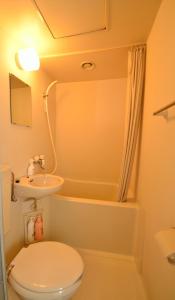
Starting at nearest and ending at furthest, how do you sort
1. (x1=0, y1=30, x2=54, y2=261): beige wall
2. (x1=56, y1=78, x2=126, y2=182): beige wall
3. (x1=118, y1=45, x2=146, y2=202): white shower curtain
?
(x1=0, y1=30, x2=54, y2=261): beige wall
(x1=118, y1=45, x2=146, y2=202): white shower curtain
(x1=56, y1=78, x2=126, y2=182): beige wall

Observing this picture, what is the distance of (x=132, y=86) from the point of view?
1519 mm

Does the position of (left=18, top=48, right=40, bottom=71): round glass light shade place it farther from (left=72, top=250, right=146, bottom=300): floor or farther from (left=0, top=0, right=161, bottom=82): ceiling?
(left=72, top=250, right=146, bottom=300): floor

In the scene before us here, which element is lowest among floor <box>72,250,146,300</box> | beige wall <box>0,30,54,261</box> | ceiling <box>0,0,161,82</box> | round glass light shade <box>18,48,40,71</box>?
floor <box>72,250,146,300</box>

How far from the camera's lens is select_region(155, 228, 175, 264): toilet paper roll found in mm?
544

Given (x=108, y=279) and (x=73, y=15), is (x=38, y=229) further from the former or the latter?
(x=73, y=15)

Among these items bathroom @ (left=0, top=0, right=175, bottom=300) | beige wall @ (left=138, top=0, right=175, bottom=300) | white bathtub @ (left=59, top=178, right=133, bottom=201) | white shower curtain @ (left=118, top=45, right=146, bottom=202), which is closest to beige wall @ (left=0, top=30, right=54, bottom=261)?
bathroom @ (left=0, top=0, right=175, bottom=300)

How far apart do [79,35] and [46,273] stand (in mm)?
1865

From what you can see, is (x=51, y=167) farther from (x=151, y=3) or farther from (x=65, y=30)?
(x=151, y=3)

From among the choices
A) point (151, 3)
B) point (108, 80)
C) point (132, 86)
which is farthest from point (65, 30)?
point (108, 80)

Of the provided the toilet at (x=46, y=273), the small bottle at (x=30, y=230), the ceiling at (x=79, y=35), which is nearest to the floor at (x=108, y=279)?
the toilet at (x=46, y=273)

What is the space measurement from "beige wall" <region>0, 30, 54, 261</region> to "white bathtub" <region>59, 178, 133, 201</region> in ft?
2.64

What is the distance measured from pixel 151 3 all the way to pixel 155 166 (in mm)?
1129

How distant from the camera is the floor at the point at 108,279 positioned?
48.9 inches

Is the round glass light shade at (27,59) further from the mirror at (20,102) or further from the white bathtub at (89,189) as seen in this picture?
the white bathtub at (89,189)
